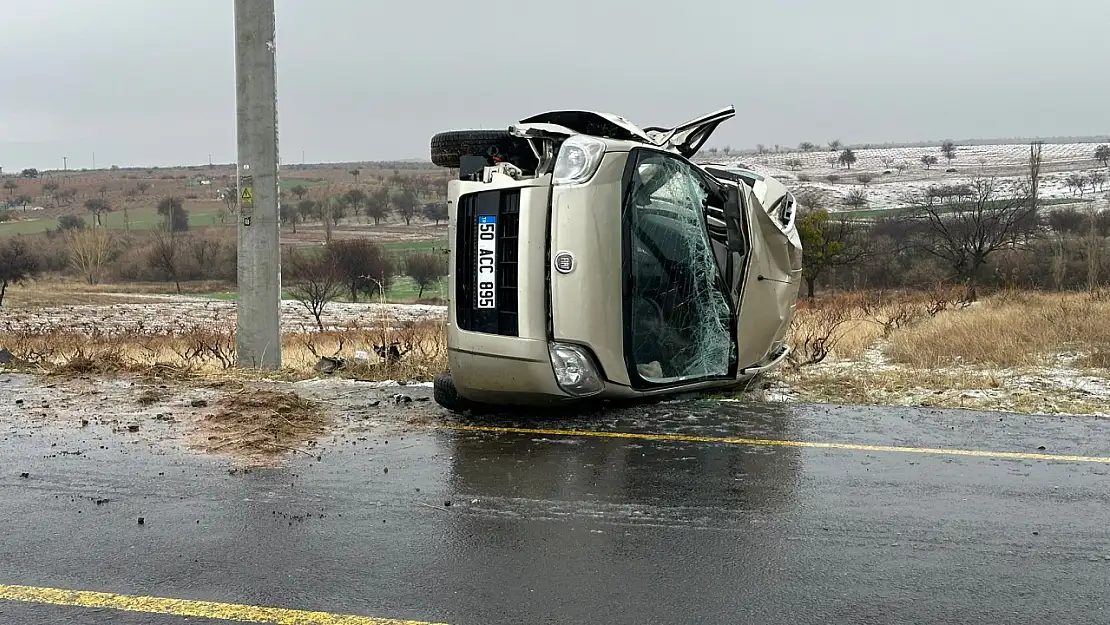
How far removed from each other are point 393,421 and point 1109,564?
458 centimetres

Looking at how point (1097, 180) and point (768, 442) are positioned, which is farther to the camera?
point (1097, 180)

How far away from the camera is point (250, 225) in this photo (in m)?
9.70

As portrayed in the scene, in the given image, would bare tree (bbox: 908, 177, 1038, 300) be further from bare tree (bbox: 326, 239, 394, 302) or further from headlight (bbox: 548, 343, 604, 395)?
headlight (bbox: 548, 343, 604, 395)

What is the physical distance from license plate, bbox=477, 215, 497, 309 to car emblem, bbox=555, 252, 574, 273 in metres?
0.48

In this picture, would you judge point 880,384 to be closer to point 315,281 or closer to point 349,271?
point 315,281

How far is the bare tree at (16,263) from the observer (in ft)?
185

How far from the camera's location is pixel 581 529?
4254 mm

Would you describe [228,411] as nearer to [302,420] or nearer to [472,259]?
[302,420]

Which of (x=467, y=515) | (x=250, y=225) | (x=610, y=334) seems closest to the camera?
(x=467, y=515)

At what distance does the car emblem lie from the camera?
19.9 ft

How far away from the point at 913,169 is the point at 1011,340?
126731 millimetres

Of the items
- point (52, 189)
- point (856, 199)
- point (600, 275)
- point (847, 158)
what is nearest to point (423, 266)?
point (856, 199)

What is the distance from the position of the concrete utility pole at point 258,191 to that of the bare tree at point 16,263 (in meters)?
51.7

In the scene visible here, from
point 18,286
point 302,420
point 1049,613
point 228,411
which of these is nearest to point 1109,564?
point 1049,613
